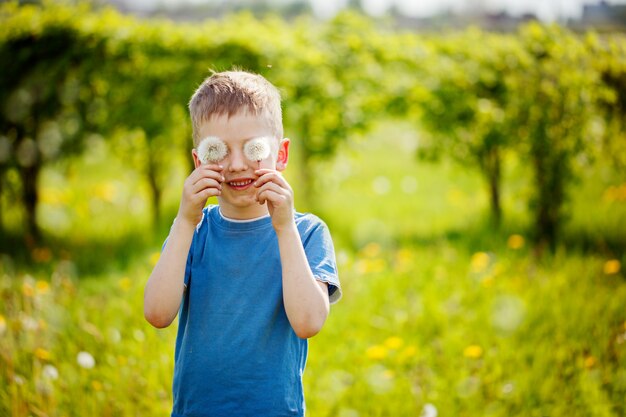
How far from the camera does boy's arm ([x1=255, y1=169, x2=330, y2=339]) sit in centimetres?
147

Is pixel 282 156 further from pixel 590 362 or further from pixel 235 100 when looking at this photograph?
pixel 590 362

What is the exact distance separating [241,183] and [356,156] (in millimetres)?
3652

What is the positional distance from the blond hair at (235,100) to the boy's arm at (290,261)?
6.7 inches

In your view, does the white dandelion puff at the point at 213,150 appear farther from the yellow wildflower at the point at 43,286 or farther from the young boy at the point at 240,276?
the yellow wildflower at the point at 43,286

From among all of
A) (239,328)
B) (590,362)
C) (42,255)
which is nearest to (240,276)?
(239,328)

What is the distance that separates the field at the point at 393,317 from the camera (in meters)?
2.60

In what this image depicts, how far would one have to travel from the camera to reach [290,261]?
4.85 ft

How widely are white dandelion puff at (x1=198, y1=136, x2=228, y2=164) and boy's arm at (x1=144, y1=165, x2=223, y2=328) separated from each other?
2cm

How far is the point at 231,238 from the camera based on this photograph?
1581mm

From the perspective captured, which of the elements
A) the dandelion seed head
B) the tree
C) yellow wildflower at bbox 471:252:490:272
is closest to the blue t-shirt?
the dandelion seed head

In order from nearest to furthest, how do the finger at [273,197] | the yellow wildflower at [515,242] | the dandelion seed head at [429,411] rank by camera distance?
the finger at [273,197]
the dandelion seed head at [429,411]
the yellow wildflower at [515,242]

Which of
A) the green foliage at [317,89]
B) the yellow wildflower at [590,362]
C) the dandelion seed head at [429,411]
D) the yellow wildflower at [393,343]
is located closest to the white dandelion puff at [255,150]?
the dandelion seed head at [429,411]

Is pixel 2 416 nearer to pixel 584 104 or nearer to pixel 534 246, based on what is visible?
pixel 534 246

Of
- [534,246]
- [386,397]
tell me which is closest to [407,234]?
[534,246]
